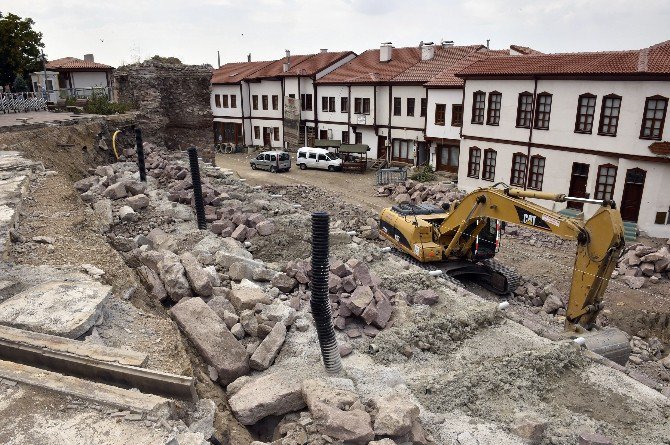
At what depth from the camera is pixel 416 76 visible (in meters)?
31.8

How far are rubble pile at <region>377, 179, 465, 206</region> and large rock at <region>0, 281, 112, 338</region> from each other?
18.3 m

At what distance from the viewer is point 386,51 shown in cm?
3588

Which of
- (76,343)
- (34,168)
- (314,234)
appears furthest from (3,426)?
(34,168)

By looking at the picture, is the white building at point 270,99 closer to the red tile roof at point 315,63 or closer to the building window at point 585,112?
the red tile roof at point 315,63

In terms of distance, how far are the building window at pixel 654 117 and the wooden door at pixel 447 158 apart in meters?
11.2

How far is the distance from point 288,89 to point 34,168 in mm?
28473

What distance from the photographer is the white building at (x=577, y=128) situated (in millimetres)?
18812

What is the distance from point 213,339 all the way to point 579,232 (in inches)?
284

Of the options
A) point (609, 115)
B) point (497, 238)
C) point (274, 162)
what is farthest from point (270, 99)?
point (497, 238)

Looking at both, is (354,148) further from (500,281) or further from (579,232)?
(579,232)

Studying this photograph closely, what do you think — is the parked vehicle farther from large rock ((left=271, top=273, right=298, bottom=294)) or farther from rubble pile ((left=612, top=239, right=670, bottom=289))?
large rock ((left=271, top=273, right=298, bottom=294))

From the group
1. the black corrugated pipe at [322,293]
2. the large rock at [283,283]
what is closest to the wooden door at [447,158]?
the large rock at [283,283]

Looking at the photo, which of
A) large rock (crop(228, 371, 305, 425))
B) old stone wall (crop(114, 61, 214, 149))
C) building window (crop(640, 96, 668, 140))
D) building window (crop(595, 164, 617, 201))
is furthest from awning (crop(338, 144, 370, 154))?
large rock (crop(228, 371, 305, 425))

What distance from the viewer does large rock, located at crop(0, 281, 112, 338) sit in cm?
559
